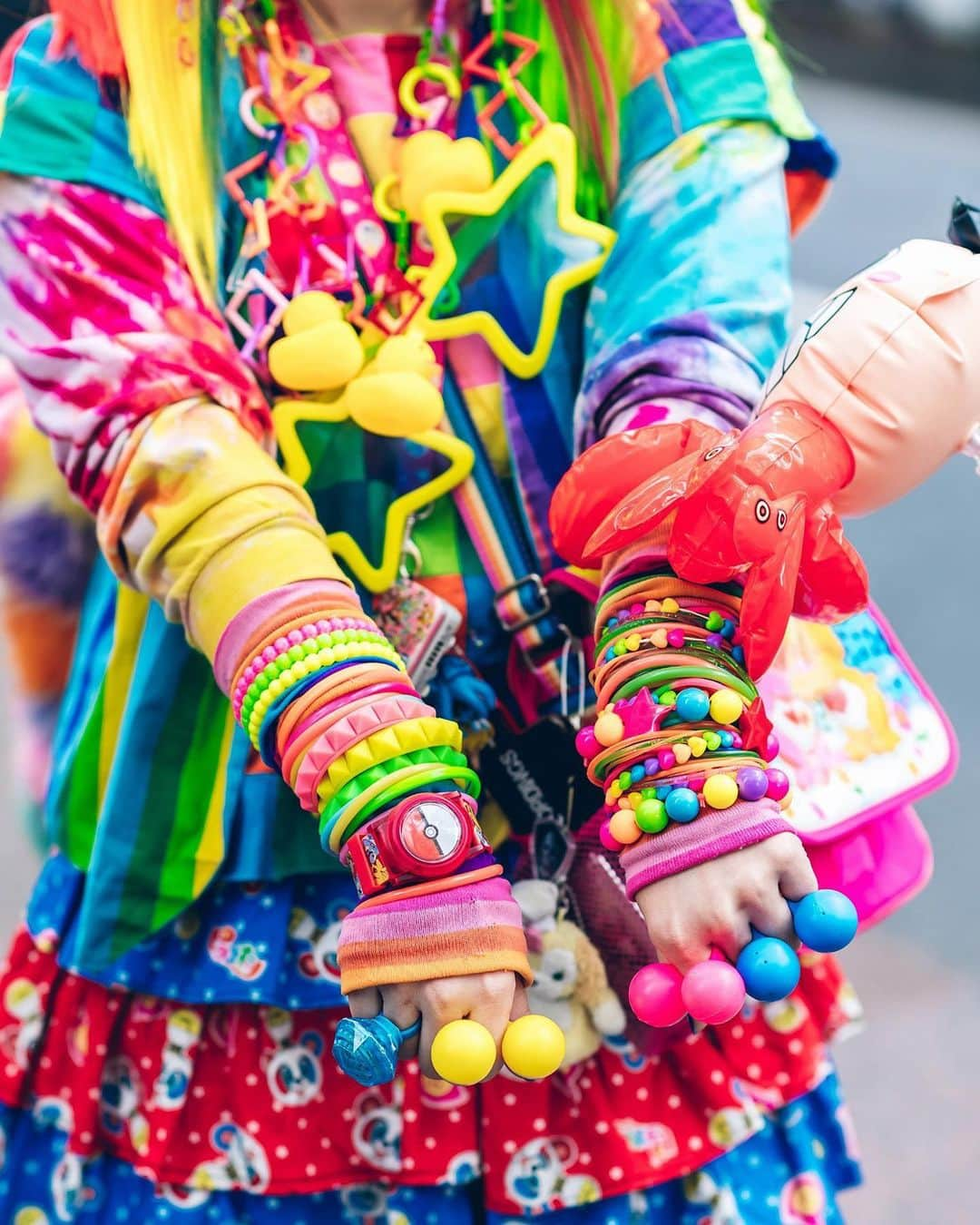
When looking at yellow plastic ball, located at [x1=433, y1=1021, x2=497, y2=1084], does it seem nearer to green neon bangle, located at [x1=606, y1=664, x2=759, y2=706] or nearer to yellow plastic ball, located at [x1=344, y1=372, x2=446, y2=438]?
green neon bangle, located at [x1=606, y1=664, x2=759, y2=706]

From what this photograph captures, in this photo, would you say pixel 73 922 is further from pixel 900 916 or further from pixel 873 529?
pixel 873 529

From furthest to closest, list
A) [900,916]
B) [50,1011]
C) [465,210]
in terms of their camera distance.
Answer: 1. [900,916]
2. [50,1011]
3. [465,210]

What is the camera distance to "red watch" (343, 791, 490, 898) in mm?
679

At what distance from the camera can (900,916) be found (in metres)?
2.14

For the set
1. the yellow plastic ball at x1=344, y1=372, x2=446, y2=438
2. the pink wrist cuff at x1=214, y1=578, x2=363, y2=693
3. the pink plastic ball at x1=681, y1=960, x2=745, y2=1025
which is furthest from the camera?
the yellow plastic ball at x1=344, y1=372, x2=446, y2=438

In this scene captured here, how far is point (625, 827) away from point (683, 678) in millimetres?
71

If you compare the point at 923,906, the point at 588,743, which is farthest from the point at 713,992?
the point at 923,906

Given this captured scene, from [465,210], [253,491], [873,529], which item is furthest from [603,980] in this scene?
[873,529]

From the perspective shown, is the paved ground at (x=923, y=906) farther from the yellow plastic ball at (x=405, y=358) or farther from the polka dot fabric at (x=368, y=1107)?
the yellow plastic ball at (x=405, y=358)

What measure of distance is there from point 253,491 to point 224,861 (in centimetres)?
25

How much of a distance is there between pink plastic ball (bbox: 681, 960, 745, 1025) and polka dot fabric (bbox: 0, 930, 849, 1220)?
0.29 m

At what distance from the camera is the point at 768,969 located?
0.65 m

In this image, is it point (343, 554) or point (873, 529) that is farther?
point (873, 529)

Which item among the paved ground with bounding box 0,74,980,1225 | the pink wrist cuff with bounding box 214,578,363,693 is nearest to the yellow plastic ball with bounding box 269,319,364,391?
the pink wrist cuff with bounding box 214,578,363,693
